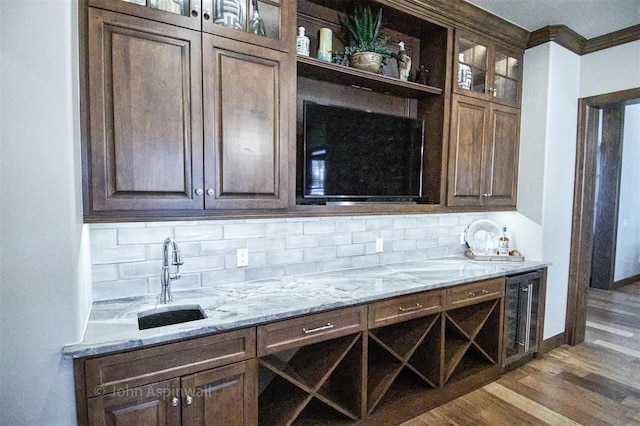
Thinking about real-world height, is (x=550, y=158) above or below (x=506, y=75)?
below

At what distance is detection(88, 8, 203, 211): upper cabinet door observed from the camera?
1.37 metres

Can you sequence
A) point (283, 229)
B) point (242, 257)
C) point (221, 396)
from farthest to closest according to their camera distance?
point (283, 229), point (242, 257), point (221, 396)

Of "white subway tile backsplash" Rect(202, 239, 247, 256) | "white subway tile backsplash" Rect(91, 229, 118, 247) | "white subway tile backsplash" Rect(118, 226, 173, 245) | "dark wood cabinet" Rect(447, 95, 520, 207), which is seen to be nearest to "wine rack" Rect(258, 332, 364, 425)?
"white subway tile backsplash" Rect(202, 239, 247, 256)

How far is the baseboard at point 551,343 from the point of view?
2924 mm

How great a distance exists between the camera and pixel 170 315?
1611mm

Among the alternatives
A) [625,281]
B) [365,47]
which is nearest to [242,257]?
[365,47]

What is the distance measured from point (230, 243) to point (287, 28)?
4.19 feet

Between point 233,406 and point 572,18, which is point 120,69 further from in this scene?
point 572,18

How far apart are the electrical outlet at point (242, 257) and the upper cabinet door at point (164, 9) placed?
123 cm

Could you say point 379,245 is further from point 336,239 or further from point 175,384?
point 175,384

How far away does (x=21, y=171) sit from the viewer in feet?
3.58

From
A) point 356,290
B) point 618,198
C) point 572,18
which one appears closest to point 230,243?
point 356,290

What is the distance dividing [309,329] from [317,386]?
35cm

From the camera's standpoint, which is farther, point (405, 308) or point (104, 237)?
point (405, 308)
